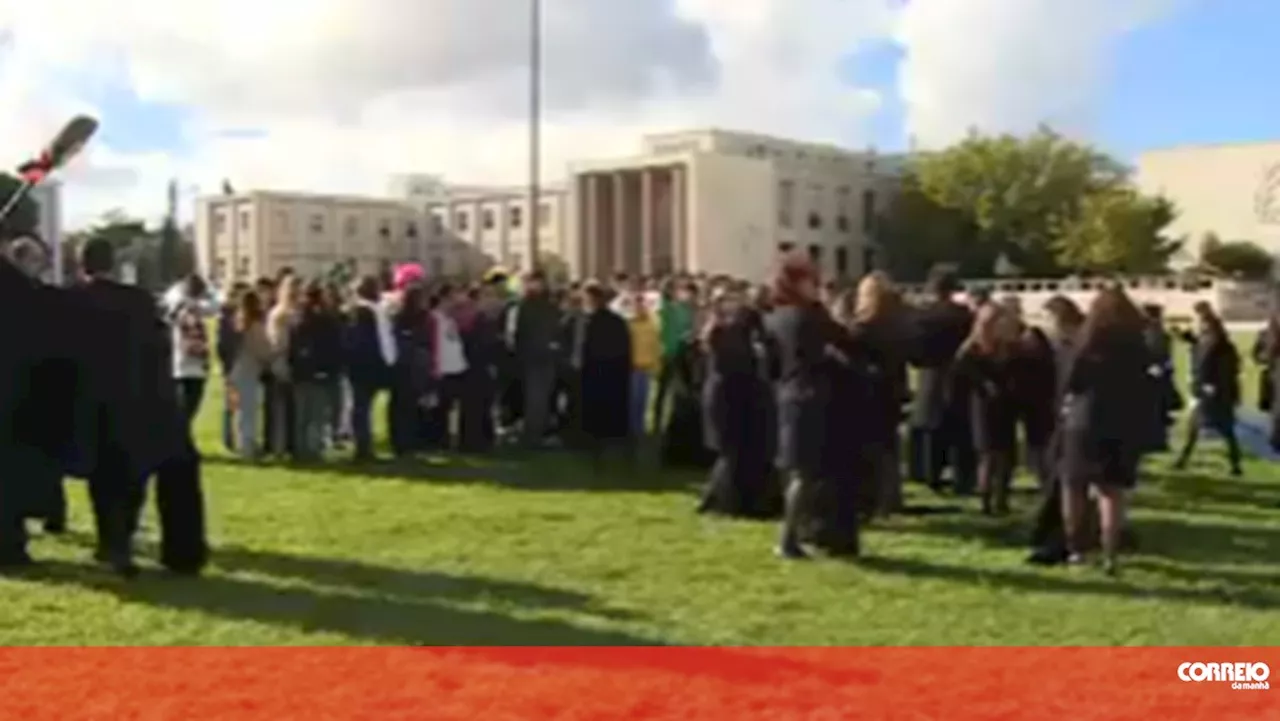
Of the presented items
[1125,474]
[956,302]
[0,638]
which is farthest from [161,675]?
[956,302]

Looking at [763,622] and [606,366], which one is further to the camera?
[606,366]

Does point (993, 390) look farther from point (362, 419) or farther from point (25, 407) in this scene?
point (25, 407)

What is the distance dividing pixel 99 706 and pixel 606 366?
29.5 ft

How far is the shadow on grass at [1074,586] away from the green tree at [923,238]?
9676 cm

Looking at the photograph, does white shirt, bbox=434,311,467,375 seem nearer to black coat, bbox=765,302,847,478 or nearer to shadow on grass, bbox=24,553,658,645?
shadow on grass, bbox=24,553,658,645

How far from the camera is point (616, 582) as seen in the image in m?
9.12

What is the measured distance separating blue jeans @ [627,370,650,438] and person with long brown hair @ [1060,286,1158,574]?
6.55 m

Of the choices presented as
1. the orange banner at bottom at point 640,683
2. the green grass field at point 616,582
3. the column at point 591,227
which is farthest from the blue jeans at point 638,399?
the column at point 591,227

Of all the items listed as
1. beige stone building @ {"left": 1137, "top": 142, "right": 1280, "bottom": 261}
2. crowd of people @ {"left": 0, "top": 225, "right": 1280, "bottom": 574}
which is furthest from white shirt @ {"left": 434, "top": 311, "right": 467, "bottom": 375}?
beige stone building @ {"left": 1137, "top": 142, "right": 1280, "bottom": 261}

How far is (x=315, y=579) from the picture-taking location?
9.23 metres

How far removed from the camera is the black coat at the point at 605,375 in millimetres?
15125

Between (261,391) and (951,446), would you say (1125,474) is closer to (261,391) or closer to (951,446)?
(951,446)

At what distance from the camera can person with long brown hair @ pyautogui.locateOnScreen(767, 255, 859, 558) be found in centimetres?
965

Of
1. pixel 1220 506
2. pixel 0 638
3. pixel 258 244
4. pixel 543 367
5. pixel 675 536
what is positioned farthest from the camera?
pixel 258 244
